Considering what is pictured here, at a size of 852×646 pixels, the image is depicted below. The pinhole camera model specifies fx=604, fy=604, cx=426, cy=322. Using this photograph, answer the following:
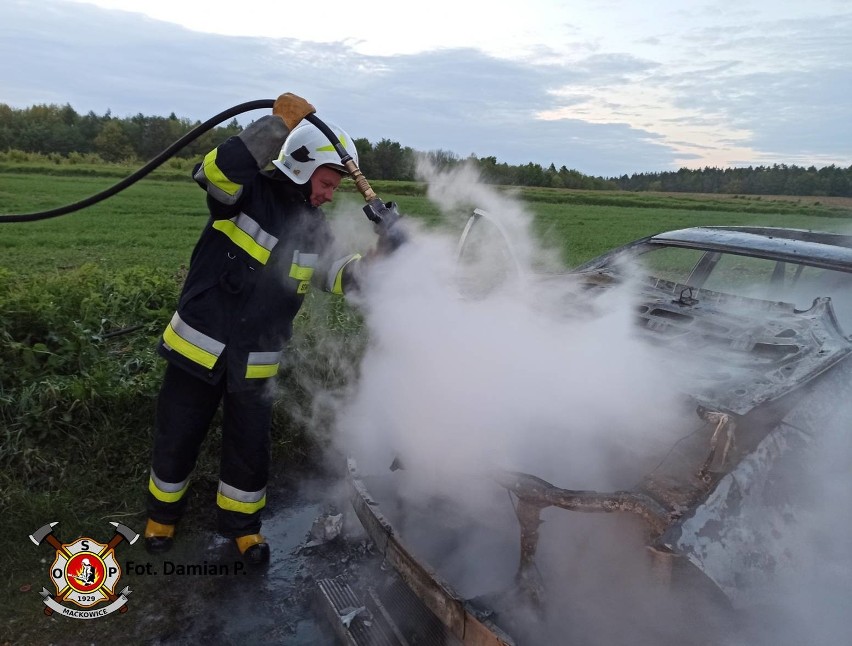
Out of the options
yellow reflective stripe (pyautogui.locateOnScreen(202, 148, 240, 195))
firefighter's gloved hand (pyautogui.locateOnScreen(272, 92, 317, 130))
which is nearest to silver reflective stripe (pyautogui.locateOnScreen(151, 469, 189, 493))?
yellow reflective stripe (pyautogui.locateOnScreen(202, 148, 240, 195))

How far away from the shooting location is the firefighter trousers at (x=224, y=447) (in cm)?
295

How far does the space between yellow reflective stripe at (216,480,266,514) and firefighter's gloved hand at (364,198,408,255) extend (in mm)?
1416

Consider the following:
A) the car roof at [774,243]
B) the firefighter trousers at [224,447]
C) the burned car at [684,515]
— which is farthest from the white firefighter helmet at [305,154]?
the car roof at [774,243]

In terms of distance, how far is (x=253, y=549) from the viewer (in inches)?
117

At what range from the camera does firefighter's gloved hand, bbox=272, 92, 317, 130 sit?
2.70 meters

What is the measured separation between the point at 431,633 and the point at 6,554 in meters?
2.10

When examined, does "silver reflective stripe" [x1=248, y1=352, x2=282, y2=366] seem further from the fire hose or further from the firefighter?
the fire hose

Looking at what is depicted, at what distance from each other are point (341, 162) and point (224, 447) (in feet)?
5.03

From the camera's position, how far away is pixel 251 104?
2846 millimetres

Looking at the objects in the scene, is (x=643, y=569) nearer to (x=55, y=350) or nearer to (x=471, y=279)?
(x=471, y=279)

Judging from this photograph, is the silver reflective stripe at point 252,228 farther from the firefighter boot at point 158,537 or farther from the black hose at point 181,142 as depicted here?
the firefighter boot at point 158,537

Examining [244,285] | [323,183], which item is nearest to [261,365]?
[244,285]

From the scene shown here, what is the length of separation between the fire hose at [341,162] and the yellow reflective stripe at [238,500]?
147 cm

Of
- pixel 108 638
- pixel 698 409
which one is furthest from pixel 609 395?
pixel 108 638
